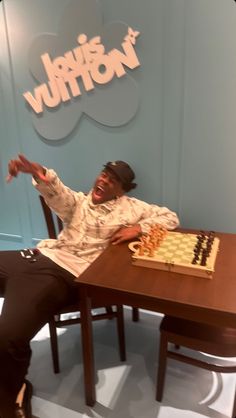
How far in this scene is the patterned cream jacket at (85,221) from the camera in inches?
64.6

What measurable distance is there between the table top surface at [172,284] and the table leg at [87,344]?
0.13 meters

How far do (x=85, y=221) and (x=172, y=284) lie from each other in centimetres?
66

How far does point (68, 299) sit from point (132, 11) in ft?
5.10

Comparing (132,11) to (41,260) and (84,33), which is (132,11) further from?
(41,260)

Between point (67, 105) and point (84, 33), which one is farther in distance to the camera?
point (67, 105)

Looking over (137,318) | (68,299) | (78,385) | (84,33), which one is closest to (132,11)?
(84,33)

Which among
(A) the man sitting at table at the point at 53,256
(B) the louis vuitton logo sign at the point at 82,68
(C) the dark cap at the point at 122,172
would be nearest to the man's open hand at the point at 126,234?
(A) the man sitting at table at the point at 53,256

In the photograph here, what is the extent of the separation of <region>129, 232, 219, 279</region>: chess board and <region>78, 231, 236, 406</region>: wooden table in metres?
0.02

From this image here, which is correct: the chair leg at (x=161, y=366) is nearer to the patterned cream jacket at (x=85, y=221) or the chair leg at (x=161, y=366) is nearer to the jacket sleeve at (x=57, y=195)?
the patterned cream jacket at (x=85, y=221)

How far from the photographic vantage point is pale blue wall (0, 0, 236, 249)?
5.29ft

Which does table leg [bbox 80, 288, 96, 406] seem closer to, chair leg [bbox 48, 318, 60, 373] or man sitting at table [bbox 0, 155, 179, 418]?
man sitting at table [bbox 0, 155, 179, 418]

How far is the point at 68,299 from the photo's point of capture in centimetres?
153

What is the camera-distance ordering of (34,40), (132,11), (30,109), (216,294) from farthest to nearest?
(30,109), (34,40), (132,11), (216,294)

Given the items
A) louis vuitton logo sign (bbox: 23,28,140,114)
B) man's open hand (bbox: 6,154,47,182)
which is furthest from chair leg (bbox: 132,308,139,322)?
louis vuitton logo sign (bbox: 23,28,140,114)
